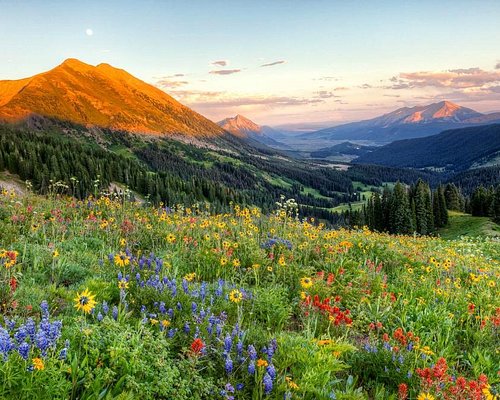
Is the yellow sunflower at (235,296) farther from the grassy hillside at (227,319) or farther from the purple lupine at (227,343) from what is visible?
the purple lupine at (227,343)

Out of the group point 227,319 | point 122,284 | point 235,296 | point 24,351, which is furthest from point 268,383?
point 122,284

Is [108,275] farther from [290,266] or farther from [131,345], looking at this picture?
[290,266]

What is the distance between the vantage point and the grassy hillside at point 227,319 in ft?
12.5

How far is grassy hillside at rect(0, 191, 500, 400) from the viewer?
3820 mm

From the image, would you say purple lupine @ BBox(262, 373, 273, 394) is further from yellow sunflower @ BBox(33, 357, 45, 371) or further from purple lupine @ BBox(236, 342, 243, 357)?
yellow sunflower @ BBox(33, 357, 45, 371)

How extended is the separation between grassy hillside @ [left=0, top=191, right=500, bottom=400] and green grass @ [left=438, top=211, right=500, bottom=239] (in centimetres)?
7116

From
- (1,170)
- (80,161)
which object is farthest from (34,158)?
(80,161)

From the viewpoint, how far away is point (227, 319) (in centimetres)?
588

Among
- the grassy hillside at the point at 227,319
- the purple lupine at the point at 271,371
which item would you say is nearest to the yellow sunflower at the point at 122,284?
the grassy hillside at the point at 227,319

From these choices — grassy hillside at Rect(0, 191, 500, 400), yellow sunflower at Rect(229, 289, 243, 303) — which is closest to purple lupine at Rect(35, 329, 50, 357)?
grassy hillside at Rect(0, 191, 500, 400)

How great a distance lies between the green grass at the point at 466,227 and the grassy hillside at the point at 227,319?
71.2m

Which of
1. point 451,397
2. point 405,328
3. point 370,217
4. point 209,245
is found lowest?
point 370,217

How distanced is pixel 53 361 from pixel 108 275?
354cm

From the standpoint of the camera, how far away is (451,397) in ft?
14.1
